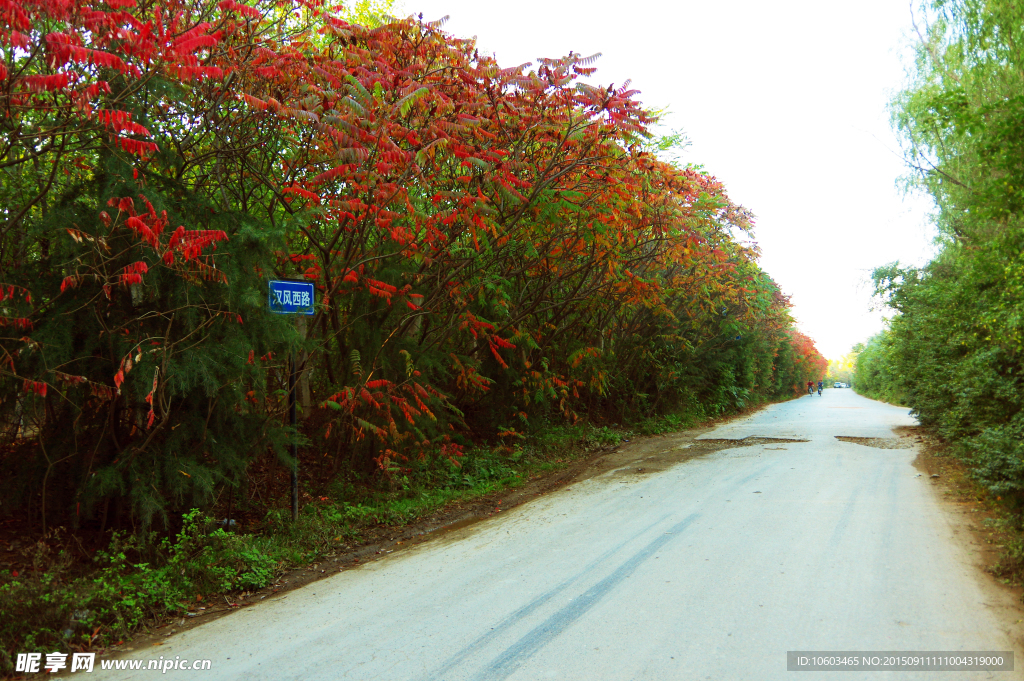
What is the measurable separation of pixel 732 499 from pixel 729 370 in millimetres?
18408

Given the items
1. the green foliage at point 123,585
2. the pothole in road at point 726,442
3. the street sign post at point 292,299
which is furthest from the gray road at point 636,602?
the pothole in road at point 726,442

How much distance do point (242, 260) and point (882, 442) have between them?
14.8m

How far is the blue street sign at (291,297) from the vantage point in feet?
21.1

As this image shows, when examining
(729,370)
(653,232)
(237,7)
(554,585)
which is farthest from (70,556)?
(729,370)

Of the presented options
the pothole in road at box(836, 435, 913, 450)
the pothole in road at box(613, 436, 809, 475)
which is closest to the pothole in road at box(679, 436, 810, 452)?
the pothole in road at box(613, 436, 809, 475)

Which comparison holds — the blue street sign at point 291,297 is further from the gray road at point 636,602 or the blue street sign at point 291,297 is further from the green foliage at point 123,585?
the gray road at point 636,602

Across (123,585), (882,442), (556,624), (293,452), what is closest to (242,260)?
(293,452)

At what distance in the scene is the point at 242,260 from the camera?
6254 mm

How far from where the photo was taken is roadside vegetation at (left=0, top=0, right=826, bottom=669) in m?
5.25

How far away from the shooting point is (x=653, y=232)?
11789mm

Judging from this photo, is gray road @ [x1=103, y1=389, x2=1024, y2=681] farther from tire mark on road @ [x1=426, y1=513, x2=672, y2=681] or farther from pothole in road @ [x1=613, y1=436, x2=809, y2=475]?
pothole in road @ [x1=613, y1=436, x2=809, y2=475]

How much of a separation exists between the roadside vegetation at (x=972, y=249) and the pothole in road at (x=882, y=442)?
3.16 ft

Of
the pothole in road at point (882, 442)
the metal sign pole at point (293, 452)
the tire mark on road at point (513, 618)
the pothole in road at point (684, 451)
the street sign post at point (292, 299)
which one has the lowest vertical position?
the tire mark on road at point (513, 618)

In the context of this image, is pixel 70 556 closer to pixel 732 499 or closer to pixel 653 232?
pixel 732 499
